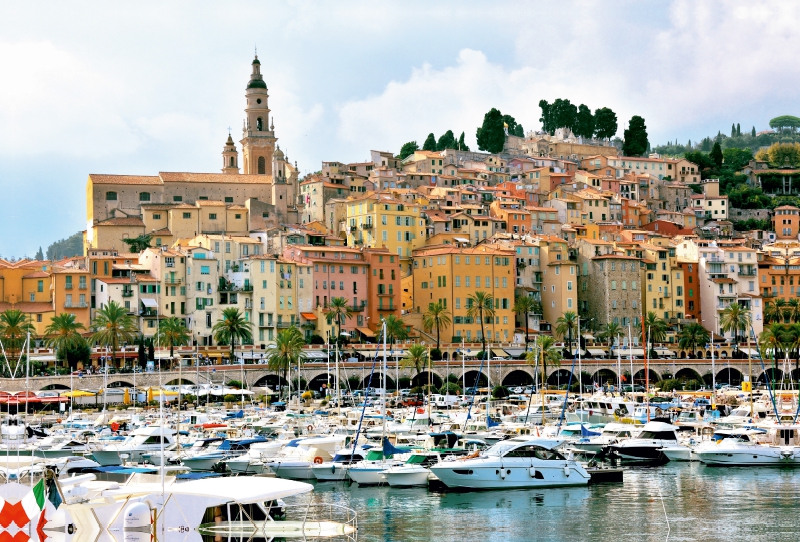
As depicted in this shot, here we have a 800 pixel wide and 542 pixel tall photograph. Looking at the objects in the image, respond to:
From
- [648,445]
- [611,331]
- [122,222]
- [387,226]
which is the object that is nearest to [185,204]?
[122,222]

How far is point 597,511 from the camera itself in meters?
45.1

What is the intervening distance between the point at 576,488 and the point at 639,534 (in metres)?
9.37

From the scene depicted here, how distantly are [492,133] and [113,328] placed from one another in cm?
8825

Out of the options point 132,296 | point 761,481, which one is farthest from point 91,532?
point 132,296

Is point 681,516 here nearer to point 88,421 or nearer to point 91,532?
point 91,532

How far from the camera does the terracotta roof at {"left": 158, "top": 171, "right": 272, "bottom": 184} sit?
129 meters

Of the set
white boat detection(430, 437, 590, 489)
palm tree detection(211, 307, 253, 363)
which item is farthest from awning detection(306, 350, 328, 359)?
white boat detection(430, 437, 590, 489)

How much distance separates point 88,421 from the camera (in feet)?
231

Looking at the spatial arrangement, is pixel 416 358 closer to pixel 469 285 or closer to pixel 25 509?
pixel 469 285

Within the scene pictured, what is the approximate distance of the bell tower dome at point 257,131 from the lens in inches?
5763

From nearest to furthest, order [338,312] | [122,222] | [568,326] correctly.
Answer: [338,312]
[568,326]
[122,222]

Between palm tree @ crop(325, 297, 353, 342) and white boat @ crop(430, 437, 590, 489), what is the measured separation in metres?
51.1

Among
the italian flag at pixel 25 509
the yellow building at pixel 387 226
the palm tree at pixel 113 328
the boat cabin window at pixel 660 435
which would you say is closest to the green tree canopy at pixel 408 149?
the yellow building at pixel 387 226

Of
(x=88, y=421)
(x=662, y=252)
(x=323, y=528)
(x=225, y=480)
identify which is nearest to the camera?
(x=225, y=480)
